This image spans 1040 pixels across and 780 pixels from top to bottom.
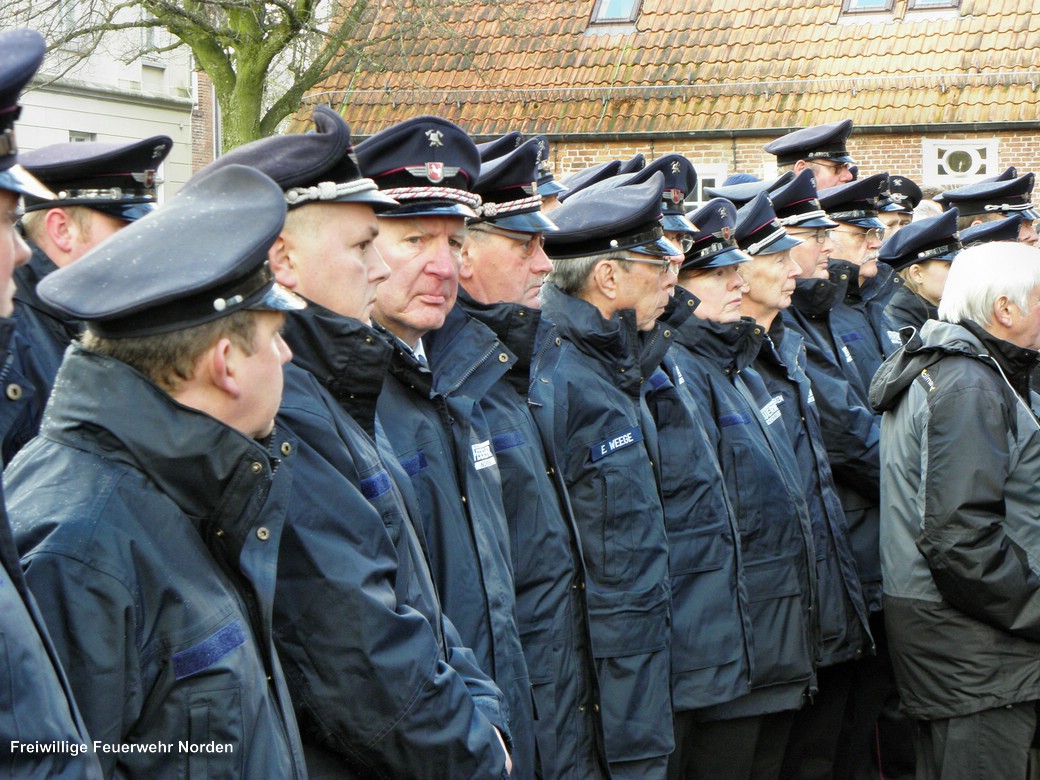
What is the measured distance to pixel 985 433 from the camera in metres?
4.81

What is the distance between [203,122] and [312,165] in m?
28.5

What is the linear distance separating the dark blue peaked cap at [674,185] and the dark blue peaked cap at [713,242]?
7cm

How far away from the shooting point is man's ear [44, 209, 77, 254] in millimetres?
4203

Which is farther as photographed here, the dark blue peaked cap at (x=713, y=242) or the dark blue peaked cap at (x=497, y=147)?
the dark blue peaked cap at (x=713, y=242)

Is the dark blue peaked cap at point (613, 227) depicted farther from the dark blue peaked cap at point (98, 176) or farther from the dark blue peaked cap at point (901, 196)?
the dark blue peaked cap at point (901, 196)

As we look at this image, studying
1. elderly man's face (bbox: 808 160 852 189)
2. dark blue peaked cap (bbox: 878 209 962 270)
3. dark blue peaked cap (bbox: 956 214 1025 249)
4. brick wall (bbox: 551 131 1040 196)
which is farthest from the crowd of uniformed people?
brick wall (bbox: 551 131 1040 196)

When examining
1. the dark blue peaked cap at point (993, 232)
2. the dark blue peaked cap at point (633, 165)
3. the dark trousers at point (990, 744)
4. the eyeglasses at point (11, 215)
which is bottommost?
the dark trousers at point (990, 744)

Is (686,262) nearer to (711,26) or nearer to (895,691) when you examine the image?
(895,691)

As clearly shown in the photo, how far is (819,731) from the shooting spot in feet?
19.5

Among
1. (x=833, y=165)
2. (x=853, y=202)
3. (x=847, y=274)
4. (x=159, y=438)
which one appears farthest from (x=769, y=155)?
(x=159, y=438)

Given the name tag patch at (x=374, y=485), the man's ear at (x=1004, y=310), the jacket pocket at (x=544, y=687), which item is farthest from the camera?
the man's ear at (x=1004, y=310)

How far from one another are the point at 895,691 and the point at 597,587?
3128 millimetres

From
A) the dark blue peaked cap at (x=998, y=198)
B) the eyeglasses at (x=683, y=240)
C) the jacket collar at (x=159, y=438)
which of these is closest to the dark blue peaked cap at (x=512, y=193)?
the eyeglasses at (x=683, y=240)

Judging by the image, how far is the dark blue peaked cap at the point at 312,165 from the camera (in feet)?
9.92
